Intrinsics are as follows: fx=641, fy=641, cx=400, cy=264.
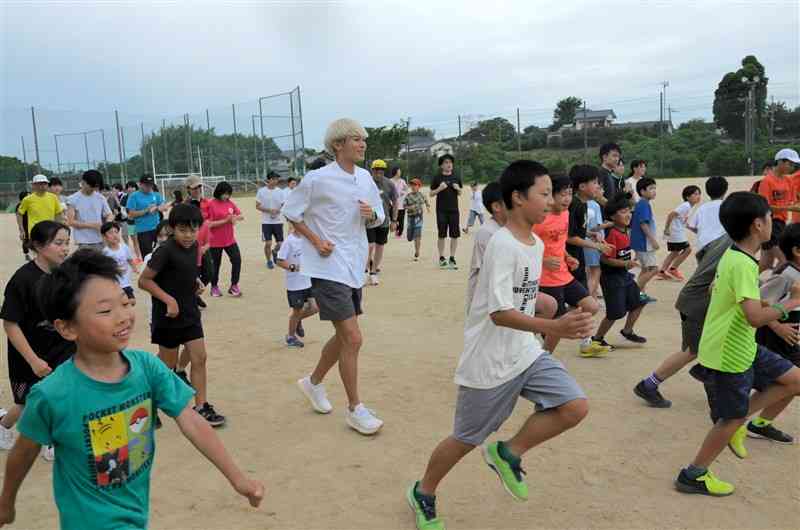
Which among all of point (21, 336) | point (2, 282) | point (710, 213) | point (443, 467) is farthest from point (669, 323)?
point (2, 282)

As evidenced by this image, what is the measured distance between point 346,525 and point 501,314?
140 cm

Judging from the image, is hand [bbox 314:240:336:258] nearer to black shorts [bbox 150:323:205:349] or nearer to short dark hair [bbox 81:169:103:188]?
black shorts [bbox 150:323:205:349]

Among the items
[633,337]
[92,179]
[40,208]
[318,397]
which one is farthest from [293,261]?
[40,208]

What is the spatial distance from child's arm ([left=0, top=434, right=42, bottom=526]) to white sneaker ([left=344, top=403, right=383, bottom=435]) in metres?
2.47

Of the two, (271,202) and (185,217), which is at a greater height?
(185,217)

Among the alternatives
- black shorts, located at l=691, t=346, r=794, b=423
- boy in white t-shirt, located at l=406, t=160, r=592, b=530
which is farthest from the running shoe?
black shorts, located at l=691, t=346, r=794, b=423

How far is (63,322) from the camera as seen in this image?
6.81 ft

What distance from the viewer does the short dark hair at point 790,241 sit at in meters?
3.76

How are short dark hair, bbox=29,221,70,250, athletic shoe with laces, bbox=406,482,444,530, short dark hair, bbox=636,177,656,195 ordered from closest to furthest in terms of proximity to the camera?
athletic shoe with laces, bbox=406,482,444,530, short dark hair, bbox=29,221,70,250, short dark hair, bbox=636,177,656,195

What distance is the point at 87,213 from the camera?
27.8 feet

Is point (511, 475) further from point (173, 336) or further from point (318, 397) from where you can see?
point (173, 336)

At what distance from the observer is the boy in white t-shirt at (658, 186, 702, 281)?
30.5ft

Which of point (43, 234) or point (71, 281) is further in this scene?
point (43, 234)

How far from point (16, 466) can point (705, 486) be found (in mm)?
3233
